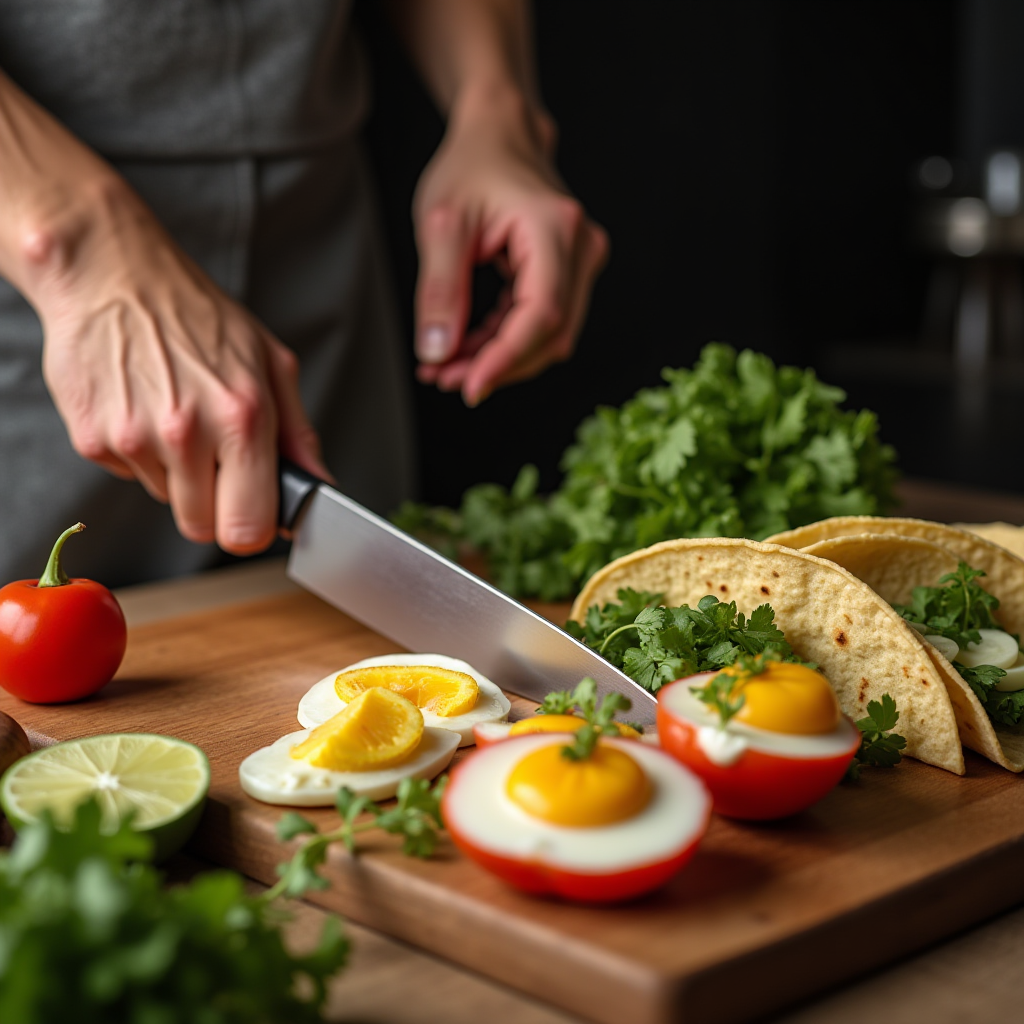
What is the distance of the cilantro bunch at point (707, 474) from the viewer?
2309 millimetres

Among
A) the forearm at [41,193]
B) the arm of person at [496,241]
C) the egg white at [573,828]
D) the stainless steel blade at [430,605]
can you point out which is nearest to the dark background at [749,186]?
the arm of person at [496,241]

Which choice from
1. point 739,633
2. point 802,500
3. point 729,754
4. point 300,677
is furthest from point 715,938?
point 802,500

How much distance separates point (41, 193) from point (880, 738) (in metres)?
1.56

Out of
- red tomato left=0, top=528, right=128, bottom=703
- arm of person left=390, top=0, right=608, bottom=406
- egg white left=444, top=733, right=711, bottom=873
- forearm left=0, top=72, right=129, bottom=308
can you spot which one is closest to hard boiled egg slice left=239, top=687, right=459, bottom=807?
egg white left=444, top=733, right=711, bottom=873

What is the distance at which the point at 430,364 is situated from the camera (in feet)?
8.92

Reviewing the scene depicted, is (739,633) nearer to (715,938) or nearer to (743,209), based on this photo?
(715,938)

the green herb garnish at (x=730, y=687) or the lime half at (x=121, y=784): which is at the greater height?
the green herb garnish at (x=730, y=687)

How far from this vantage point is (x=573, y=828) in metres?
1.21

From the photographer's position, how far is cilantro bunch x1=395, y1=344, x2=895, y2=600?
90.9 inches

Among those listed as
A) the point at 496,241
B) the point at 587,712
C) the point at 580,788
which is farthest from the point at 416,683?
the point at 496,241

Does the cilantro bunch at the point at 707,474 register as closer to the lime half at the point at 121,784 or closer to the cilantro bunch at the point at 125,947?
the lime half at the point at 121,784

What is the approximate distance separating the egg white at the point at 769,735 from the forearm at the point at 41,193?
130cm

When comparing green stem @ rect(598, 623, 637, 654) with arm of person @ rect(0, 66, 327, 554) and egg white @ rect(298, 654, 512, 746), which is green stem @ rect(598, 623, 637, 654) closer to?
egg white @ rect(298, 654, 512, 746)

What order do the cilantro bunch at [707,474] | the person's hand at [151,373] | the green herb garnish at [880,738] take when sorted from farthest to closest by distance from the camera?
the cilantro bunch at [707,474], the person's hand at [151,373], the green herb garnish at [880,738]
